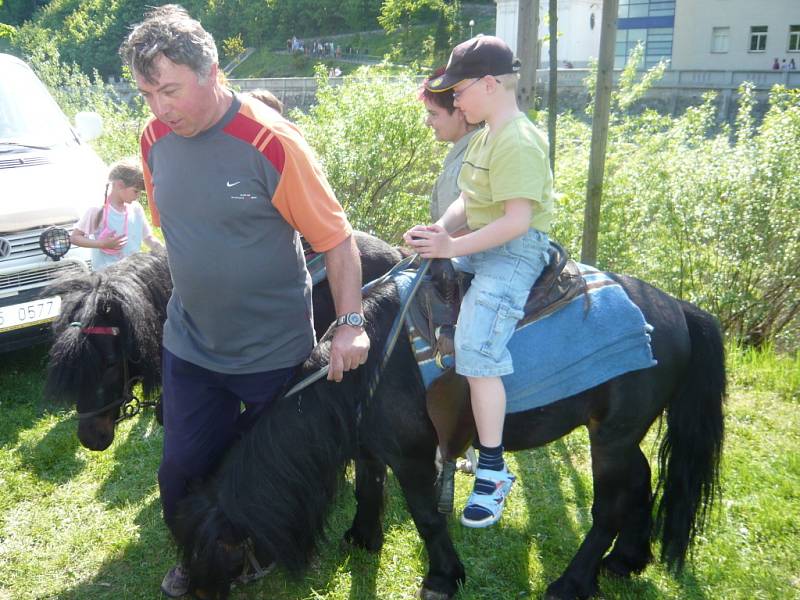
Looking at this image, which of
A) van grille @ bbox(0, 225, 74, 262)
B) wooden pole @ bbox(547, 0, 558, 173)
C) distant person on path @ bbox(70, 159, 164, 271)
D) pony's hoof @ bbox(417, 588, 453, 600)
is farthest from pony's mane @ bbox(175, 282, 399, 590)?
van grille @ bbox(0, 225, 74, 262)

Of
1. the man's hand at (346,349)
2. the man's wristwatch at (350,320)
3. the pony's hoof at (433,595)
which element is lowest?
the pony's hoof at (433,595)

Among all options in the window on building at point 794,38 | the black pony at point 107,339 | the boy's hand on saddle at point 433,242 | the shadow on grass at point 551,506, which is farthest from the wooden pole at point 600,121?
the window on building at point 794,38

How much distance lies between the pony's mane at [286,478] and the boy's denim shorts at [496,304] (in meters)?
0.33

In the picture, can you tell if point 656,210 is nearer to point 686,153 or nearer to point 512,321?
point 686,153

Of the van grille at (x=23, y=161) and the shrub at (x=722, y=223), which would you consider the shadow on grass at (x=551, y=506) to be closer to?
the shrub at (x=722, y=223)

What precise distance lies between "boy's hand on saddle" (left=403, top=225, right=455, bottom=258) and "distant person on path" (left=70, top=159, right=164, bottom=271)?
2645 mm

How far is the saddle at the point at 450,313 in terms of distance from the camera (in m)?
2.87

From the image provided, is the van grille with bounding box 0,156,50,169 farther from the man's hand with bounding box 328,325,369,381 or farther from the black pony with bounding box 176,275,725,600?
the man's hand with bounding box 328,325,369,381

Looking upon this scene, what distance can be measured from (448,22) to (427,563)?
51.2 meters

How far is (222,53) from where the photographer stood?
66875mm

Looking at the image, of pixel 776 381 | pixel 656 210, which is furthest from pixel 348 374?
pixel 656 210

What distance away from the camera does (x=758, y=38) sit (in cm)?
3788

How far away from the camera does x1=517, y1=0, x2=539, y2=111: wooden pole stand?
4.83m

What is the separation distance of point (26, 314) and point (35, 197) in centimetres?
95
